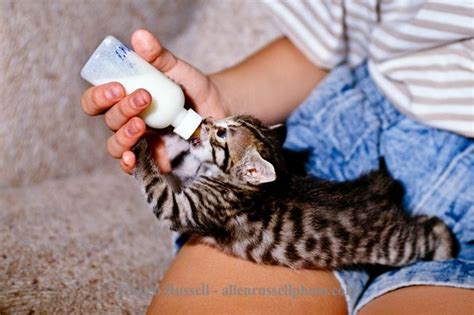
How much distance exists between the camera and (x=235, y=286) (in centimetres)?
119

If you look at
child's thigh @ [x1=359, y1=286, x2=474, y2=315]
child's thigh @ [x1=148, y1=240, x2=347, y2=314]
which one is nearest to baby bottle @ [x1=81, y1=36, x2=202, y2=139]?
child's thigh @ [x1=148, y1=240, x2=347, y2=314]

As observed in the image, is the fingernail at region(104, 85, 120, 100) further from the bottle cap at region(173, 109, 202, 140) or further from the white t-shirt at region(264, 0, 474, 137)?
the white t-shirt at region(264, 0, 474, 137)

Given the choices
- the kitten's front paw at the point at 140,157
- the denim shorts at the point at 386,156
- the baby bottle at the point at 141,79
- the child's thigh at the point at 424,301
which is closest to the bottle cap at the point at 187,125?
the baby bottle at the point at 141,79

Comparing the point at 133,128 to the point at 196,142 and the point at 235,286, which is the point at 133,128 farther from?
the point at 235,286

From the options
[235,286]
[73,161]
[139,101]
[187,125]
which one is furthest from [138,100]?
[73,161]

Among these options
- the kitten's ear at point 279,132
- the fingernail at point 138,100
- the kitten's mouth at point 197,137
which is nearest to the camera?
the fingernail at point 138,100

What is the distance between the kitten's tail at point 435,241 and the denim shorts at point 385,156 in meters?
0.02

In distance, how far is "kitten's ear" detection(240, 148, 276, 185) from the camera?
4.11 ft

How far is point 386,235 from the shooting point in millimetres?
1359

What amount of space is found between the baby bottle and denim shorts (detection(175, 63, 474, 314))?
1.07 ft

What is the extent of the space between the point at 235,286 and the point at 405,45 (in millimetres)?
741

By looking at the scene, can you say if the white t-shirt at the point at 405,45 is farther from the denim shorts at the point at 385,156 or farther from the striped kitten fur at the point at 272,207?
the striped kitten fur at the point at 272,207

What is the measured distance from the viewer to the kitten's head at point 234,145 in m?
1.36

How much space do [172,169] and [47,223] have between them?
0.39 m
